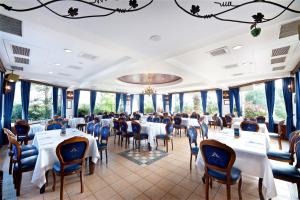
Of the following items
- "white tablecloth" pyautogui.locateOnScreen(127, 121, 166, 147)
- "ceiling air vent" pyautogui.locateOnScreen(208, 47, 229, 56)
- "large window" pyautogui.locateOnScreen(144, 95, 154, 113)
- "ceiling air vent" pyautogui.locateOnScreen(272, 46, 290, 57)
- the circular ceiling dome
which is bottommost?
"white tablecloth" pyautogui.locateOnScreen(127, 121, 166, 147)

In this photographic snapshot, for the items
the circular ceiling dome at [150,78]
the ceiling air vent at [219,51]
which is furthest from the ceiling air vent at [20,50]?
the ceiling air vent at [219,51]

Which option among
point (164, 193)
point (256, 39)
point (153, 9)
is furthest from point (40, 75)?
point (256, 39)

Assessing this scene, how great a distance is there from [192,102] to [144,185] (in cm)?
970

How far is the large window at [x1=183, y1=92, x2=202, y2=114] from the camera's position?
11055mm

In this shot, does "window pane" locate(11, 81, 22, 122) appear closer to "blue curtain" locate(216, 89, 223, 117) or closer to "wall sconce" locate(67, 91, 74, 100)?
"wall sconce" locate(67, 91, 74, 100)

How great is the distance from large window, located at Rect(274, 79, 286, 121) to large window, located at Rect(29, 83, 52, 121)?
11.4 m

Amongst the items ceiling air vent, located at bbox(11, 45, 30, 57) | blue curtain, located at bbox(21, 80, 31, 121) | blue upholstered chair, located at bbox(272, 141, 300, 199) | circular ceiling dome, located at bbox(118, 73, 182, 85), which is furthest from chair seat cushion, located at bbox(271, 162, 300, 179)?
blue curtain, located at bbox(21, 80, 31, 121)

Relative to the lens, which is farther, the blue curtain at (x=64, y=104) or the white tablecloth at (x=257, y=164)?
the blue curtain at (x=64, y=104)

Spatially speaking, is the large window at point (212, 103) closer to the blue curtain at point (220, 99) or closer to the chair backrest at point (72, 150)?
the blue curtain at point (220, 99)

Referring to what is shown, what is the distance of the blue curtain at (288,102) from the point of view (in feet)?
18.7

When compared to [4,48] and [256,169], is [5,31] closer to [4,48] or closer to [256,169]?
[4,48]

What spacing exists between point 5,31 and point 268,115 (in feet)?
31.2

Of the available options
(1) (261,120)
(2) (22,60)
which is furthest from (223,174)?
(2) (22,60)

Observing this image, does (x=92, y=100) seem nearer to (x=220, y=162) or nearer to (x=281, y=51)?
(x=220, y=162)
